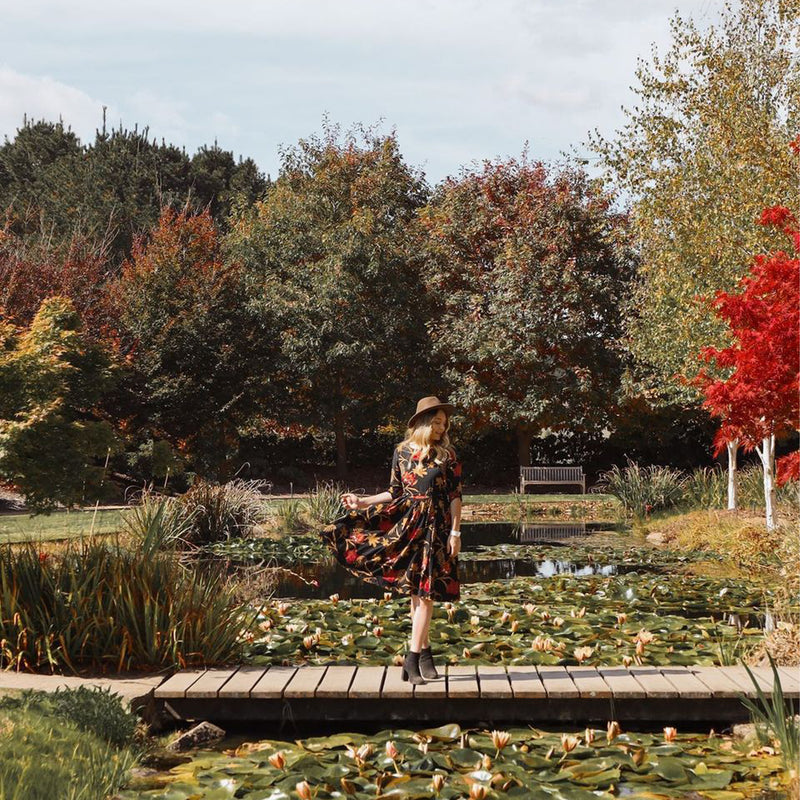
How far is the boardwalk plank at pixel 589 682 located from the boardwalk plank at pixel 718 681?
592mm

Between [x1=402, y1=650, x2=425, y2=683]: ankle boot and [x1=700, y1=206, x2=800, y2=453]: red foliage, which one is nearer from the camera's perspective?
[x1=402, y1=650, x2=425, y2=683]: ankle boot

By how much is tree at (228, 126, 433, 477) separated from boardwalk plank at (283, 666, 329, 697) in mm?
17562

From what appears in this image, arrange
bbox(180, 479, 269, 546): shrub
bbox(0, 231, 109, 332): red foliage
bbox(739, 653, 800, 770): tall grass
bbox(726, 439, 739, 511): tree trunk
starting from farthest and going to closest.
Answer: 1. bbox(0, 231, 109, 332): red foliage
2. bbox(726, 439, 739, 511): tree trunk
3. bbox(180, 479, 269, 546): shrub
4. bbox(739, 653, 800, 770): tall grass

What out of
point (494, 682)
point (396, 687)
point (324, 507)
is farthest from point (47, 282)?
point (494, 682)

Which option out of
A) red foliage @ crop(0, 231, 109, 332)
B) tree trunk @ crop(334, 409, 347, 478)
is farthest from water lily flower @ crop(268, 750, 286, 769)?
tree trunk @ crop(334, 409, 347, 478)

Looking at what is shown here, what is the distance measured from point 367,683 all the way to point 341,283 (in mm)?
18514

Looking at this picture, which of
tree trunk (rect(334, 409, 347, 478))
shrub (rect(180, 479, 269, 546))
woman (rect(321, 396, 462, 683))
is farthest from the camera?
tree trunk (rect(334, 409, 347, 478))

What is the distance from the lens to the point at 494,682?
5.91 metres

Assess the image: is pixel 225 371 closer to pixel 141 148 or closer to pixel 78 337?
pixel 78 337

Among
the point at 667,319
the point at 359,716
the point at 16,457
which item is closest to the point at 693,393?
the point at 667,319

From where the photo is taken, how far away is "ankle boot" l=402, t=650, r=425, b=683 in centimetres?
590

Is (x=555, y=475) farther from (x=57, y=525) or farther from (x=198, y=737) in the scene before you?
(x=198, y=737)

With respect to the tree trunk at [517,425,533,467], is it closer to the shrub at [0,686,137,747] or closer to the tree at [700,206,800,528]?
the tree at [700,206,800,528]

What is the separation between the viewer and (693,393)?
52.6ft
